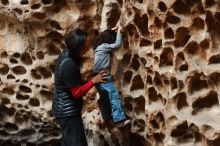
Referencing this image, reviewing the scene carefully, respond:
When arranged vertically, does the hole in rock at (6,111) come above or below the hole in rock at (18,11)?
below

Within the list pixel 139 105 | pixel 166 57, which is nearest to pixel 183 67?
pixel 166 57

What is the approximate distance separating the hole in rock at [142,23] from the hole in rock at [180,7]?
357mm

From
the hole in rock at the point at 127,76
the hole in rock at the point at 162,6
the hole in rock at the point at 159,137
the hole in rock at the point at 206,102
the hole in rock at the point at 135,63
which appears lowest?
the hole in rock at the point at 159,137

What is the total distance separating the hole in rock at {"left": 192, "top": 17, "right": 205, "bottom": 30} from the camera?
358cm

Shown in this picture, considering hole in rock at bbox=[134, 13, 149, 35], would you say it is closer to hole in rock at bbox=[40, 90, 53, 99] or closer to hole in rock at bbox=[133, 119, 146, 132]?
hole in rock at bbox=[133, 119, 146, 132]

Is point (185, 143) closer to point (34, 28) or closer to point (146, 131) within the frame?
point (146, 131)

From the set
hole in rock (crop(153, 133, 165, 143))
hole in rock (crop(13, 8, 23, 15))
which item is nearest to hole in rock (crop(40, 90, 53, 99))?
hole in rock (crop(13, 8, 23, 15))

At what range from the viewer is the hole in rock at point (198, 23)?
11.7 ft

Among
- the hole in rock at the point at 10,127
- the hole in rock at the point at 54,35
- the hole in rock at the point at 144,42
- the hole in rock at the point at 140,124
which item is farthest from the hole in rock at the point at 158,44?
the hole in rock at the point at 10,127

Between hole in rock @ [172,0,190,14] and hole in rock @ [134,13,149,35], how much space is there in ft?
1.17

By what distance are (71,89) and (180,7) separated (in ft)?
2.68

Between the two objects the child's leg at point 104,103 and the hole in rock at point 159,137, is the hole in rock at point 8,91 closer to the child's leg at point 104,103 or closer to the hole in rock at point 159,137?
the child's leg at point 104,103

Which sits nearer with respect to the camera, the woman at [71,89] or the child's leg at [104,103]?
the woman at [71,89]

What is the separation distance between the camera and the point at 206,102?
3.60m
